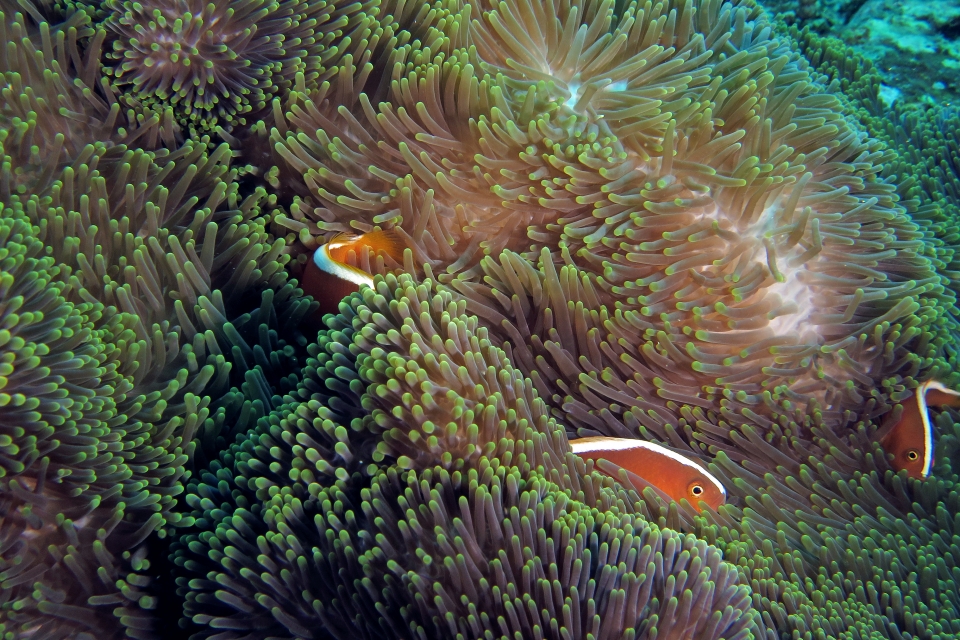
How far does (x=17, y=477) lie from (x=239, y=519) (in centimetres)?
37

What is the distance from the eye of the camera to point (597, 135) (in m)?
1.52

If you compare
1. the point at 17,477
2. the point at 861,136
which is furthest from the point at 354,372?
the point at 861,136

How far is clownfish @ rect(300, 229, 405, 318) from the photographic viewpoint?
1.51 meters

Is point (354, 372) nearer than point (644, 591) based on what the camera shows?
No

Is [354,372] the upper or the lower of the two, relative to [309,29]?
lower

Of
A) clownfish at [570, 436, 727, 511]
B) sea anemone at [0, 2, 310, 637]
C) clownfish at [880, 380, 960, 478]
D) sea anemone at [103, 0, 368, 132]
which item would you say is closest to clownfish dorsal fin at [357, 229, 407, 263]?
sea anemone at [0, 2, 310, 637]

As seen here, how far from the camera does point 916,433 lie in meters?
1.57

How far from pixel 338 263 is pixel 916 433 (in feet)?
4.79

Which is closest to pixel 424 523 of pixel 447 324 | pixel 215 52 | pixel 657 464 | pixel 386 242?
pixel 447 324

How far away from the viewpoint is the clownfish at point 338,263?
4.94 feet

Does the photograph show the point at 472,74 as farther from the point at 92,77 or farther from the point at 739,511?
the point at 739,511

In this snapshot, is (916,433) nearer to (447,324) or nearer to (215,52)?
(447,324)

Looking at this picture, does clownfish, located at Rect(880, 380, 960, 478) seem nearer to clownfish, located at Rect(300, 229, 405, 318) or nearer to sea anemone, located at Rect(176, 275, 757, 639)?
sea anemone, located at Rect(176, 275, 757, 639)

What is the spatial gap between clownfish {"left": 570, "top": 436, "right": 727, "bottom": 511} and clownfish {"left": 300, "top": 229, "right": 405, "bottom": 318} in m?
0.63
